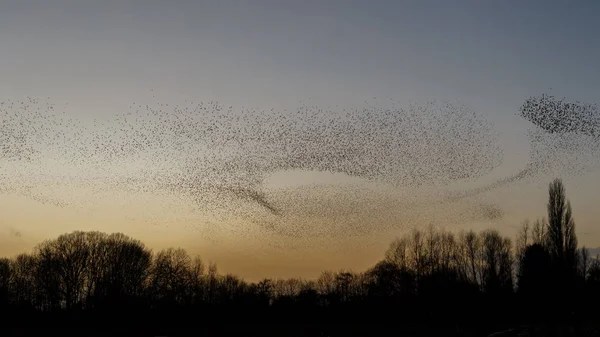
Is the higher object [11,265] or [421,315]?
[11,265]

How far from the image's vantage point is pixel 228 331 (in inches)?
2694

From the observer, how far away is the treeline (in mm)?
76625

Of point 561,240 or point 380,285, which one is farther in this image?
point 380,285

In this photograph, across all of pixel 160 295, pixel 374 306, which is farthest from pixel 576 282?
pixel 160 295

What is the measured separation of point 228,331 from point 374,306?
4857 cm

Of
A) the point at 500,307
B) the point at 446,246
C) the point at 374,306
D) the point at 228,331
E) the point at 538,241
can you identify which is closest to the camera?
the point at 228,331

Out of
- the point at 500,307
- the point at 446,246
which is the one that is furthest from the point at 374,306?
the point at 500,307

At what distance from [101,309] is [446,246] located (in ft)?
242

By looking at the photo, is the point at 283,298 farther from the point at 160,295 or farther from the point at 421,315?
the point at 421,315

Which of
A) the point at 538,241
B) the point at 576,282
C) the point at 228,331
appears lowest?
the point at 228,331

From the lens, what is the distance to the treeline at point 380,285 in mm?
76625

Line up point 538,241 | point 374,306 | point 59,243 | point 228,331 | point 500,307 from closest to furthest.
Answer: point 228,331 < point 500,307 < point 538,241 < point 59,243 < point 374,306

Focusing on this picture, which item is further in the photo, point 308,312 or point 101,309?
point 308,312

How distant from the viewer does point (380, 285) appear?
12419 centimetres
